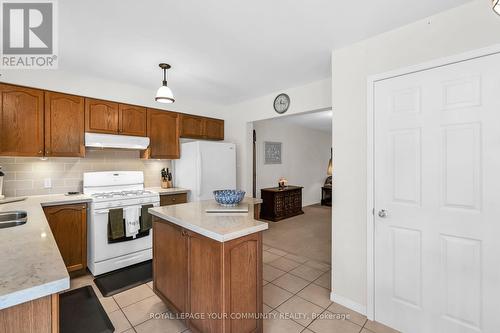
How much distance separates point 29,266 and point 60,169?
271 centimetres

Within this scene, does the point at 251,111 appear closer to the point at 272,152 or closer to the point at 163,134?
the point at 163,134

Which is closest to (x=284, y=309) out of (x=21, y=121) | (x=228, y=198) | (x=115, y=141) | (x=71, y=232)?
(x=228, y=198)

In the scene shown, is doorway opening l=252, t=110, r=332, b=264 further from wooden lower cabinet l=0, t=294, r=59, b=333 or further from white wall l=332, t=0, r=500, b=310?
wooden lower cabinet l=0, t=294, r=59, b=333

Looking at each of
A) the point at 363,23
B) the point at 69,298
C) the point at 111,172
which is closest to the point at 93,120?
the point at 111,172

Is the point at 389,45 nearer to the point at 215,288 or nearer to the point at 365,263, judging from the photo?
the point at 365,263

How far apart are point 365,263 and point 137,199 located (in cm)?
273

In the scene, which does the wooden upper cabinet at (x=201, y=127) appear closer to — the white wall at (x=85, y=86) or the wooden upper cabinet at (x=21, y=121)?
the white wall at (x=85, y=86)

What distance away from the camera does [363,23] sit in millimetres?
1916

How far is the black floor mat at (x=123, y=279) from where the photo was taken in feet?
8.20

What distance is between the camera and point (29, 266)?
0.96 m

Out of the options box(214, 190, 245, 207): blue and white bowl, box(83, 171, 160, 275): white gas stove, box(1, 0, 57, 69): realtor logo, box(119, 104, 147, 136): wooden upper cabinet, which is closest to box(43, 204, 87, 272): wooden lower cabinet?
box(83, 171, 160, 275): white gas stove

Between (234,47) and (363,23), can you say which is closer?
(363,23)

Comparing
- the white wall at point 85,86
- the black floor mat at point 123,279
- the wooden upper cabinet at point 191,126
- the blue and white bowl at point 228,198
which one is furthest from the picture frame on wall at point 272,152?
the blue and white bowl at point 228,198

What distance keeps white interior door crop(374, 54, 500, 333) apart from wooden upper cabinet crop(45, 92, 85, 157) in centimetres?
340
